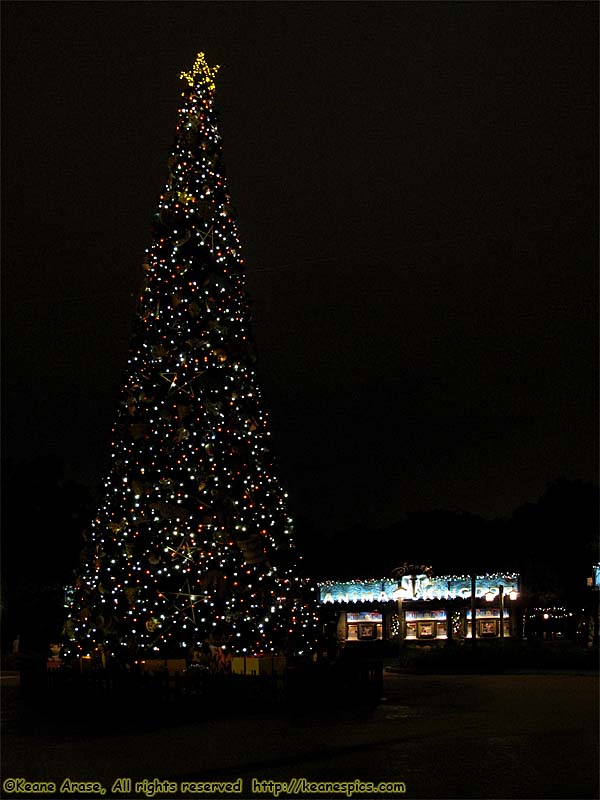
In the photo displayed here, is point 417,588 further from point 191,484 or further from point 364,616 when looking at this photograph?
point 191,484

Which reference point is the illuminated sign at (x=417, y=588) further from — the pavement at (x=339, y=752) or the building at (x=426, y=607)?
the pavement at (x=339, y=752)

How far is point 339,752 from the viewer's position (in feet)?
44.0

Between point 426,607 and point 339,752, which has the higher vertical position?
point 339,752

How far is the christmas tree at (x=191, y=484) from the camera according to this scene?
65.7 feet

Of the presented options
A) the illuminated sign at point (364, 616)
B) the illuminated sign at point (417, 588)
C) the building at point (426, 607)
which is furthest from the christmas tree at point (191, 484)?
the illuminated sign at point (364, 616)

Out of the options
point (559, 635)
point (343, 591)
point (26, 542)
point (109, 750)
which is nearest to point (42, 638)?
point (26, 542)

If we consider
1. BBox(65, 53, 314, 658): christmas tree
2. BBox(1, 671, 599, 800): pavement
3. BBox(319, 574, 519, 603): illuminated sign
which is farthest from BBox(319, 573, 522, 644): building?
BBox(1, 671, 599, 800): pavement

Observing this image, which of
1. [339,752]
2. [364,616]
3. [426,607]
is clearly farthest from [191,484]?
→ [364,616]

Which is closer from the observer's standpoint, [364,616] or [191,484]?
[191,484]

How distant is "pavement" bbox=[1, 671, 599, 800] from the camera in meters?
10.9

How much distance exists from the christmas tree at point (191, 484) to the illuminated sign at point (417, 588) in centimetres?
2675

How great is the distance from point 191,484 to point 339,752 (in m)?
7.76

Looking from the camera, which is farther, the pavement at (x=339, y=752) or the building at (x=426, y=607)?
the building at (x=426, y=607)

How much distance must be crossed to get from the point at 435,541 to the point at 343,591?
19917 mm
